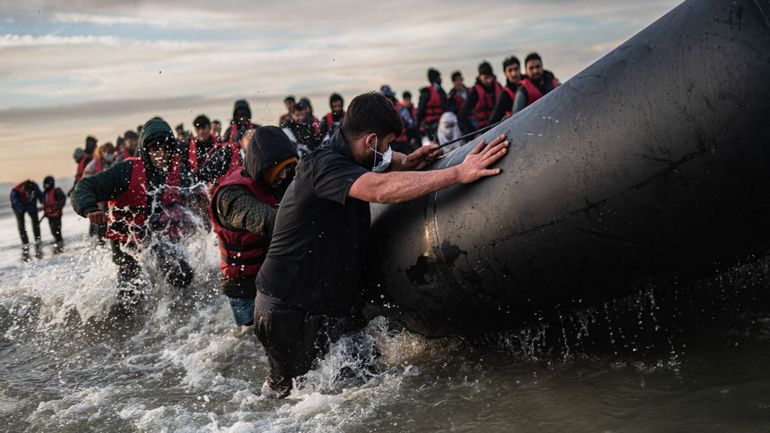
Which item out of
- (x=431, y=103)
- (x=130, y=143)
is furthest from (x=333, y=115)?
(x=130, y=143)

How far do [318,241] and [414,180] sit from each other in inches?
24.9

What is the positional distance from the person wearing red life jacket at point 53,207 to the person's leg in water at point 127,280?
880 cm

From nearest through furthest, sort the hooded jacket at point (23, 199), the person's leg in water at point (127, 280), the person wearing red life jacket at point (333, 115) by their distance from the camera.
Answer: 1. the person's leg in water at point (127, 280)
2. the person wearing red life jacket at point (333, 115)
3. the hooded jacket at point (23, 199)

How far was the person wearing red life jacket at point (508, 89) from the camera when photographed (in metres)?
9.82

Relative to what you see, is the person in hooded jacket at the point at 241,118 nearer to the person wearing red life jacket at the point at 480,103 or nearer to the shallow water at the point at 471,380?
the person wearing red life jacket at the point at 480,103

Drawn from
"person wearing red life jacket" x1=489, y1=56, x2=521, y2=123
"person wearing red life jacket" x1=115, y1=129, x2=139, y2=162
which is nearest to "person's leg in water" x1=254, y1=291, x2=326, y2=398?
"person wearing red life jacket" x1=489, y1=56, x2=521, y2=123

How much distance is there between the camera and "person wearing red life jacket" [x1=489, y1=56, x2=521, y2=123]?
32.2 ft

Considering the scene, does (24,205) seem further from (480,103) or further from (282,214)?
(282,214)

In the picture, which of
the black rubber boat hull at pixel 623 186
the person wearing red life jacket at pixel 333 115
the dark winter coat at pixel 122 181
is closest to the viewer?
the black rubber boat hull at pixel 623 186

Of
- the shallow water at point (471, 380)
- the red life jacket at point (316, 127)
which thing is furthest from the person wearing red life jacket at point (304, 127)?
the shallow water at point (471, 380)

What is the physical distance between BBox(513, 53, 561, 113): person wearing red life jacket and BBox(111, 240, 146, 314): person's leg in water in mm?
4661

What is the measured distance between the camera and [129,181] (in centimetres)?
650

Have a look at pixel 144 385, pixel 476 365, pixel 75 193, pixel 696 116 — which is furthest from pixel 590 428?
pixel 75 193

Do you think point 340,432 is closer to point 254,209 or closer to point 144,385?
point 254,209
